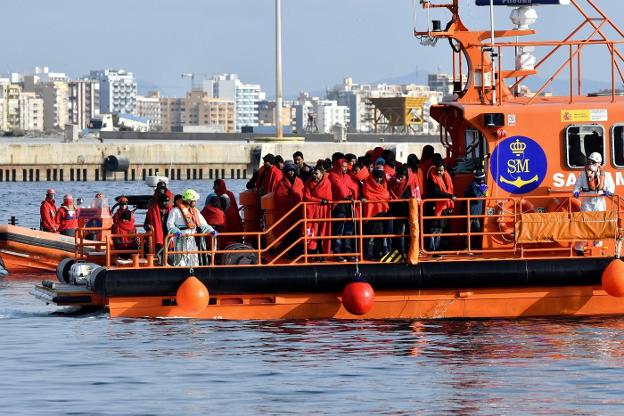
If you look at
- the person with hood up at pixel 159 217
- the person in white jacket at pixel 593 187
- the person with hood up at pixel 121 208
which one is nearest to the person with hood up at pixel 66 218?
the person with hood up at pixel 121 208

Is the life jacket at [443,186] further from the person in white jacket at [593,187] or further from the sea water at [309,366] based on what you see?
the person in white jacket at [593,187]

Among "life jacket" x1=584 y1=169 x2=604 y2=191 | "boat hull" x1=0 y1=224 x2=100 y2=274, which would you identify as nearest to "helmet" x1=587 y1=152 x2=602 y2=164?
"life jacket" x1=584 y1=169 x2=604 y2=191

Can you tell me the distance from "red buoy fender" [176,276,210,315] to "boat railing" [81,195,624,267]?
1.25 ft

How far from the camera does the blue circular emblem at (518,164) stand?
51.8 ft

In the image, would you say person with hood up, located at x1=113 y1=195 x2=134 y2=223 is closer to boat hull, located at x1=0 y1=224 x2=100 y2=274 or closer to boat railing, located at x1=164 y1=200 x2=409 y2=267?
boat hull, located at x1=0 y1=224 x2=100 y2=274

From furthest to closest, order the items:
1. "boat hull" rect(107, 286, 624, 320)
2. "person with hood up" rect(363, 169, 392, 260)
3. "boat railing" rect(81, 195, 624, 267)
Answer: "person with hood up" rect(363, 169, 392, 260) → "boat hull" rect(107, 286, 624, 320) → "boat railing" rect(81, 195, 624, 267)

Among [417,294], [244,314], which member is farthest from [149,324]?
[417,294]

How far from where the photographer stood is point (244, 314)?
15539 millimetres

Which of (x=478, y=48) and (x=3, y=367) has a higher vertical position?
(x=478, y=48)

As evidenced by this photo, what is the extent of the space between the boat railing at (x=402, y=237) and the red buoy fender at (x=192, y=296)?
38 centimetres

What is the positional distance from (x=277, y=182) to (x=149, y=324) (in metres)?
2.37

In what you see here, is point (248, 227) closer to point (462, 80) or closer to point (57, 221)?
point (462, 80)

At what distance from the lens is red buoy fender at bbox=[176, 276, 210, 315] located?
14883mm

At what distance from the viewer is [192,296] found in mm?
14867
